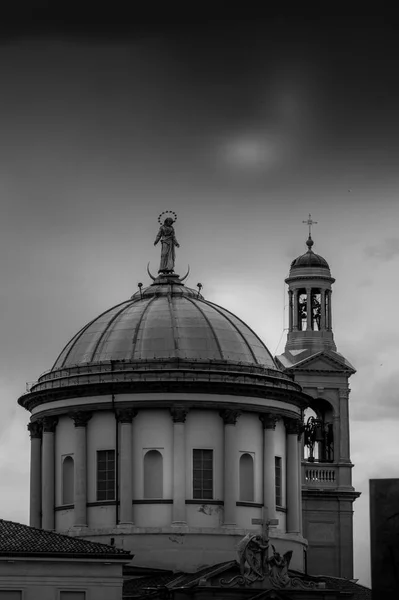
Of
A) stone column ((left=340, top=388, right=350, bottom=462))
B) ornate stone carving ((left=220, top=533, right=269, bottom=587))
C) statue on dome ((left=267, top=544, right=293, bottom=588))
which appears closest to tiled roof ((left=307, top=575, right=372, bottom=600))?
statue on dome ((left=267, top=544, right=293, bottom=588))

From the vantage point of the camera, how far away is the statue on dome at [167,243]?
138125 millimetres

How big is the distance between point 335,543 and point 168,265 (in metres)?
23.5

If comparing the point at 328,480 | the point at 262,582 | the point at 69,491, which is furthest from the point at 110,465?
the point at 328,480

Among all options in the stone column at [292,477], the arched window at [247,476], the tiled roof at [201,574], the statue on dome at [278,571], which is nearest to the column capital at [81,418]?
the arched window at [247,476]

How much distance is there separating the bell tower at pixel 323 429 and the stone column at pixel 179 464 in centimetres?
2167

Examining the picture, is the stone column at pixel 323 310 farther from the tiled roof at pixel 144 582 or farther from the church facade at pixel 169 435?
the tiled roof at pixel 144 582

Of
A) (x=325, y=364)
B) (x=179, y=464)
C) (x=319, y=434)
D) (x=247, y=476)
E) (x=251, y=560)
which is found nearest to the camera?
(x=251, y=560)

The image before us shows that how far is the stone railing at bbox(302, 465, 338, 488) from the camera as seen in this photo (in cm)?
15288

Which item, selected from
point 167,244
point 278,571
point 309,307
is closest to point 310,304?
point 309,307

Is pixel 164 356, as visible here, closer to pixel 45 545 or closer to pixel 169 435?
pixel 169 435

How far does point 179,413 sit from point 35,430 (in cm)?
968

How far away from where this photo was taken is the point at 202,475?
131375 mm

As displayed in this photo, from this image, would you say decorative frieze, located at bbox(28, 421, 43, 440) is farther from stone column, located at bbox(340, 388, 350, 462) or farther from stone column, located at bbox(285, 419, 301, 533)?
stone column, located at bbox(340, 388, 350, 462)

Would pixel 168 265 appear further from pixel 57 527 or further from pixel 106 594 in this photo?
pixel 106 594
